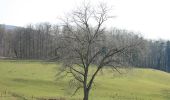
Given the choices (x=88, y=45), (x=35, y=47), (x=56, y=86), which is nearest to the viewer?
(x=88, y=45)

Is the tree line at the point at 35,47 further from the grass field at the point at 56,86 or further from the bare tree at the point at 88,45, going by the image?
the bare tree at the point at 88,45

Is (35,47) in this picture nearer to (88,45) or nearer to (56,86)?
(56,86)

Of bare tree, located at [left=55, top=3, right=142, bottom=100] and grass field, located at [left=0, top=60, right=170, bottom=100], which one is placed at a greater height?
bare tree, located at [left=55, top=3, right=142, bottom=100]

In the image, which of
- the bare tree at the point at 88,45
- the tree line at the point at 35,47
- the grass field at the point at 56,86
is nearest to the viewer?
the bare tree at the point at 88,45

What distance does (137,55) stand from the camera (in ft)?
127

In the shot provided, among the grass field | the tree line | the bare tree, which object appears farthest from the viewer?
the tree line

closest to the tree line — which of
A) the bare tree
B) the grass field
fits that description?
the grass field

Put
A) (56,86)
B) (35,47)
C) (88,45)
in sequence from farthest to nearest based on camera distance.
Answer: (35,47) → (56,86) → (88,45)

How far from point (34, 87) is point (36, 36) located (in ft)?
248

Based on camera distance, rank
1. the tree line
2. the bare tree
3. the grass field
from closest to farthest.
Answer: the bare tree → the grass field → the tree line

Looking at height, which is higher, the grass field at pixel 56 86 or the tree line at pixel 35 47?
the tree line at pixel 35 47

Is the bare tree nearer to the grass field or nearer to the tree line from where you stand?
the grass field

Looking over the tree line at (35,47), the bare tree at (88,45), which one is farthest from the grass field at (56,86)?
the tree line at (35,47)

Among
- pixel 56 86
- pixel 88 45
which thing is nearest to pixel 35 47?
pixel 56 86
